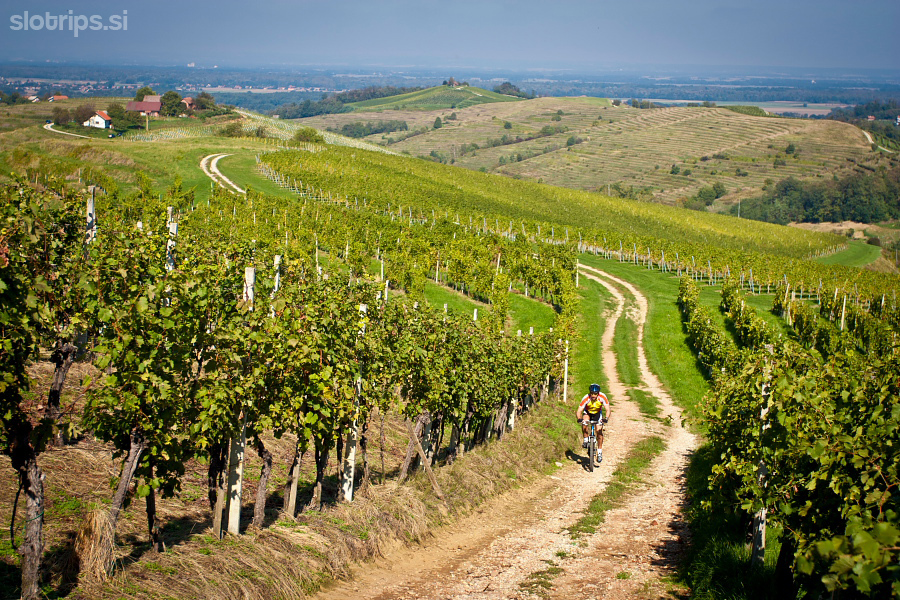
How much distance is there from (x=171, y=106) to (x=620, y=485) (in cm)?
13450

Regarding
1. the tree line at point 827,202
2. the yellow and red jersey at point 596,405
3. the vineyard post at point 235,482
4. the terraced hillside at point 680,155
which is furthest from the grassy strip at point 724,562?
the tree line at point 827,202

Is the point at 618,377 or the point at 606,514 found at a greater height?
the point at 606,514

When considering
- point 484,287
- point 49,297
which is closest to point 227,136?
point 484,287

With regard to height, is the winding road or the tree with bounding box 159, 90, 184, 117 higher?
the tree with bounding box 159, 90, 184, 117

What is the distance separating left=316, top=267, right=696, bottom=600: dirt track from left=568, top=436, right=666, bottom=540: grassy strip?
184 millimetres

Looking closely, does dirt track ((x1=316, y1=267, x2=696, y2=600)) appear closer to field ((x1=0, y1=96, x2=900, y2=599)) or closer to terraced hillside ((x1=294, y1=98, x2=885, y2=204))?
field ((x1=0, y1=96, x2=900, y2=599))

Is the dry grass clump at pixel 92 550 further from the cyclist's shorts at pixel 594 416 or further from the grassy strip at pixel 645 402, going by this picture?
the grassy strip at pixel 645 402

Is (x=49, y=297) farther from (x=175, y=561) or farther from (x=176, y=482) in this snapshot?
(x=175, y=561)

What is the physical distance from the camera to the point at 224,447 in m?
9.02

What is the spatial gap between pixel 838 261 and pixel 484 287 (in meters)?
68.2

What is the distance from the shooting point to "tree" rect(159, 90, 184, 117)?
422ft

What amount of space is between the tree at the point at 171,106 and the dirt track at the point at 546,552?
13178cm

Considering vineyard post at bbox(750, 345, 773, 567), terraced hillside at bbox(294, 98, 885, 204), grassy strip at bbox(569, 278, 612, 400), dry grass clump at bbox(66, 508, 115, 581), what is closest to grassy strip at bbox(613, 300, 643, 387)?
grassy strip at bbox(569, 278, 612, 400)

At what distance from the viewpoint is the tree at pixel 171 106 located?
422 ft
